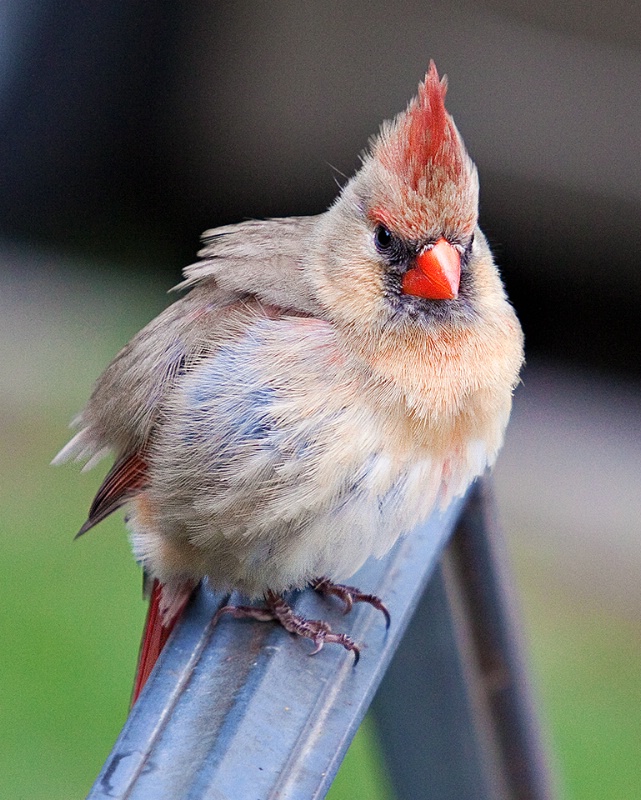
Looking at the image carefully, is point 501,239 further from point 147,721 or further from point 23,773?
point 147,721

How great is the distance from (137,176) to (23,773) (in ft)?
9.51

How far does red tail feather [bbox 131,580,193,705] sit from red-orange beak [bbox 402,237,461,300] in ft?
2.25

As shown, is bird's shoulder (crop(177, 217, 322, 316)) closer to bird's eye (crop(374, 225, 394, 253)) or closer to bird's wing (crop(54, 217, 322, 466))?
bird's wing (crop(54, 217, 322, 466))

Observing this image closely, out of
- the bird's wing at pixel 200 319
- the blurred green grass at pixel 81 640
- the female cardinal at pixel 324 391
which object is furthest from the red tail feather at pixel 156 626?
the blurred green grass at pixel 81 640

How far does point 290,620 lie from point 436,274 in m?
0.64

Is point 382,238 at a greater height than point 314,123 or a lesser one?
lesser

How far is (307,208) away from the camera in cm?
504

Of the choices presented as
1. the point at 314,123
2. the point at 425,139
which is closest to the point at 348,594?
the point at 425,139

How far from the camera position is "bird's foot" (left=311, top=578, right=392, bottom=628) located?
1.89 m

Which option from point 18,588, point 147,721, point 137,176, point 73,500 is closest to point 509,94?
point 137,176

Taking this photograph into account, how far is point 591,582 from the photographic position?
13.3 feet

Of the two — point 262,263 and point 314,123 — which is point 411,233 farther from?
point 314,123

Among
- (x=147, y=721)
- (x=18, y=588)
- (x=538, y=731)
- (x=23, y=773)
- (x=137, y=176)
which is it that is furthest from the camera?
(x=137, y=176)

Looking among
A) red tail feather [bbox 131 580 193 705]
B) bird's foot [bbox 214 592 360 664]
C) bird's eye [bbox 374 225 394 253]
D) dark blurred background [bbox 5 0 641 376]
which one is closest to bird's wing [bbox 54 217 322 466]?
bird's eye [bbox 374 225 394 253]
